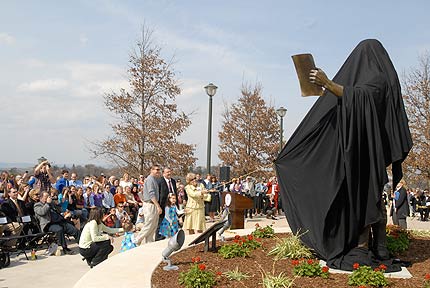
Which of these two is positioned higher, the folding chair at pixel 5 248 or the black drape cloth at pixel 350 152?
the black drape cloth at pixel 350 152

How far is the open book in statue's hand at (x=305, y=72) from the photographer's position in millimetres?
5492

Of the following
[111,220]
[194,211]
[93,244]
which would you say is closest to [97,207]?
[93,244]

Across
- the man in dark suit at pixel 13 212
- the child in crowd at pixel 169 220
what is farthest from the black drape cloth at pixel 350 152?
the man in dark suit at pixel 13 212

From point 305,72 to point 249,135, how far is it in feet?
90.9

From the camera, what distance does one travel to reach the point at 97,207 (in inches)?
425

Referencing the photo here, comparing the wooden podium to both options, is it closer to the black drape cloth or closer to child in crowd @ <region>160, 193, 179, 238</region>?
child in crowd @ <region>160, 193, 179, 238</region>

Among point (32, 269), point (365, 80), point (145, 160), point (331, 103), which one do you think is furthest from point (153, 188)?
point (145, 160)

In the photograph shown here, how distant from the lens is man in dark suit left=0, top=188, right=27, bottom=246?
10.9 meters

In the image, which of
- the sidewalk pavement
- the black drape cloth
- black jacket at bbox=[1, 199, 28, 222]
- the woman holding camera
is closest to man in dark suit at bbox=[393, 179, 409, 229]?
the sidewalk pavement

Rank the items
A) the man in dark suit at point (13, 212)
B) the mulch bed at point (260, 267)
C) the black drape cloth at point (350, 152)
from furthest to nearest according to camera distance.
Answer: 1. the man in dark suit at point (13, 212)
2. the black drape cloth at point (350, 152)
3. the mulch bed at point (260, 267)

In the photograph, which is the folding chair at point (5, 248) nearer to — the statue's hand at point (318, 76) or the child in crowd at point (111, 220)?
the child in crowd at point (111, 220)

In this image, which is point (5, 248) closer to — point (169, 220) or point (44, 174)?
point (169, 220)

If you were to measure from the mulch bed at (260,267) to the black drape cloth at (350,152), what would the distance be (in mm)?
688

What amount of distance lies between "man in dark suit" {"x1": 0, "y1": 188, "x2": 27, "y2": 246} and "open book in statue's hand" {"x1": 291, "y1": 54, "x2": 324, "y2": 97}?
8.03 meters
